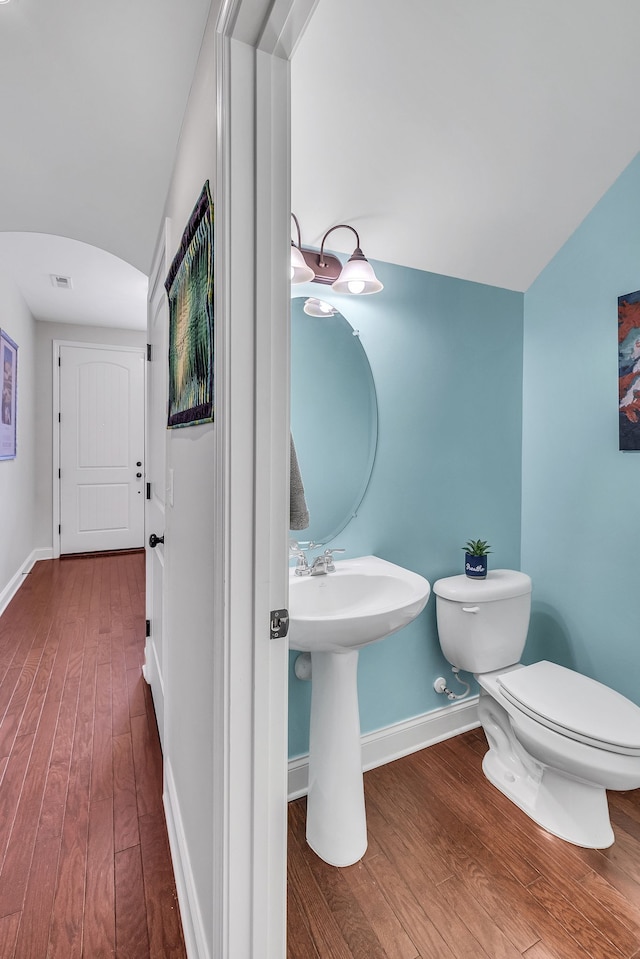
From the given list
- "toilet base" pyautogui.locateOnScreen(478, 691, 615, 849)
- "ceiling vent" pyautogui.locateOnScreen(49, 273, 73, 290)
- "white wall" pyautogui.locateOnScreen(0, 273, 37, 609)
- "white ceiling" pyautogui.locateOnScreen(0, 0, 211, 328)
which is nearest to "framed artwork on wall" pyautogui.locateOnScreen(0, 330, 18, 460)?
"white wall" pyautogui.locateOnScreen(0, 273, 37, 609)

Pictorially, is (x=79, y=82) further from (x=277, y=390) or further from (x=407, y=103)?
(x=277, y=390)

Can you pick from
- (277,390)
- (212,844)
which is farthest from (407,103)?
(212,844)

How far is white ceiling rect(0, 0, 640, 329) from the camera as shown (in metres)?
1.22

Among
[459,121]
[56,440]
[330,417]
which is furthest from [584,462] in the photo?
[56,440]

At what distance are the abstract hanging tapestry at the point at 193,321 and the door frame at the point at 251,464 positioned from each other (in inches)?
5.2

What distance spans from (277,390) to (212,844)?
2.95 ft

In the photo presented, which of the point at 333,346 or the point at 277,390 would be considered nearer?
the point at 277,390

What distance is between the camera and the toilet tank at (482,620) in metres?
1.84

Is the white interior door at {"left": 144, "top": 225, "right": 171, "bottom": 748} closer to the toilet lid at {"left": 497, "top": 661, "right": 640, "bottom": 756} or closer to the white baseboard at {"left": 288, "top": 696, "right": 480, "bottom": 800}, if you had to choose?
the white baseboard at {"left": 288, "top": 696, "right": 480, "bottom": 800}

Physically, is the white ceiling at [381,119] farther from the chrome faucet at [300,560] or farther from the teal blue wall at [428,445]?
the chrome faucet at [300,560]

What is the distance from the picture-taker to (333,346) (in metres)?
1.75

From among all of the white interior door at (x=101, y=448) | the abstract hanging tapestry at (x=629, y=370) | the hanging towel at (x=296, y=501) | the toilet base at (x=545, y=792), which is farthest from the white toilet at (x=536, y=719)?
the white interior door at (x=101, y=448)

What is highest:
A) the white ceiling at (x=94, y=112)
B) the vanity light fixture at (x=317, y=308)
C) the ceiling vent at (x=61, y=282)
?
the ceiling vent at (x=61, y=282)

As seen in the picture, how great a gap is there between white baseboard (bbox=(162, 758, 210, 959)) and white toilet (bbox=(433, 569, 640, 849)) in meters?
1.07
